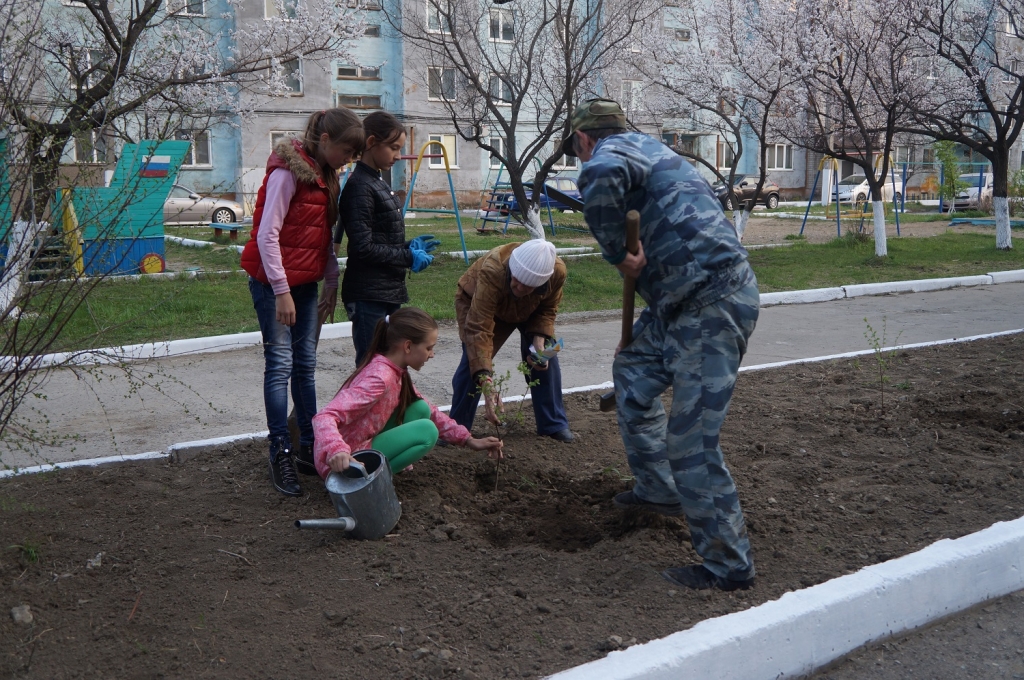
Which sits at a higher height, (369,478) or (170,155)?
(170,155)

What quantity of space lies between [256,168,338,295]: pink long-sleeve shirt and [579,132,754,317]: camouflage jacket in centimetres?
150

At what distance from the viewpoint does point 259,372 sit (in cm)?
720

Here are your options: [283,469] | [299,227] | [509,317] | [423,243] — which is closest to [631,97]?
[509,317]

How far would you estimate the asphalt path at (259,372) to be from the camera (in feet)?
17.4

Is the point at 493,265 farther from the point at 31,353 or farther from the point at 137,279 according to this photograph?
the point at 137,279

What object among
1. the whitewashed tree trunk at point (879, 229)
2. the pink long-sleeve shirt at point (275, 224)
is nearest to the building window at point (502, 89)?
the whitewashed tree trunk at point (879, 229)

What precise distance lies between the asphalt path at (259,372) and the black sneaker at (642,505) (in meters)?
1.81

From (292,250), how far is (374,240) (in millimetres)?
444

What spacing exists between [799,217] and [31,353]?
2841cm

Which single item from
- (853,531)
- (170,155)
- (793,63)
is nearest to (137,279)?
(170,155)

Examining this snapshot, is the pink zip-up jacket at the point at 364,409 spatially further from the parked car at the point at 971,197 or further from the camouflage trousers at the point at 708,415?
the parked car at the point at 971,197

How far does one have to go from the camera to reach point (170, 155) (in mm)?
12945

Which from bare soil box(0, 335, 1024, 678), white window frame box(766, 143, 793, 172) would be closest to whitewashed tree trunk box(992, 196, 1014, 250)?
bare soil box(0, 335, 1024, 678)

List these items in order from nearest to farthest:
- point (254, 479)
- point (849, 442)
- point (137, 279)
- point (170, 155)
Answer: point (254, 479), point (849, 442), point (137, 279), point (170, 155)
